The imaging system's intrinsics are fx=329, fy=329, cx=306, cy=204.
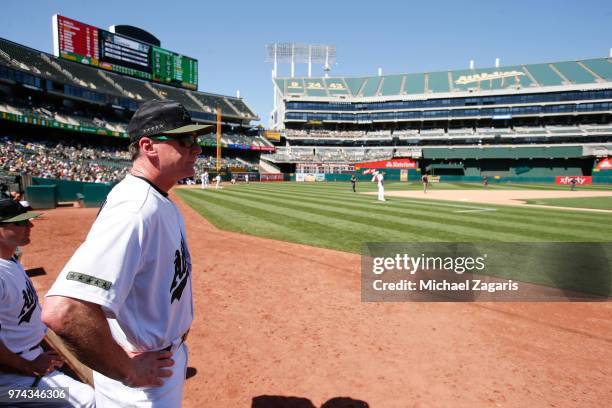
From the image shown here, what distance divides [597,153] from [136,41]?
7936 centimetres

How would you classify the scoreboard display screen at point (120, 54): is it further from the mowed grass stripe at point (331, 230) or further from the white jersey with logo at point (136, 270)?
the white jersey with logo at point (136, 270)

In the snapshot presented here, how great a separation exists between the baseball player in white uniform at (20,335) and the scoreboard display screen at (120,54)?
189ft

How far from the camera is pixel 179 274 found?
6.11 ft

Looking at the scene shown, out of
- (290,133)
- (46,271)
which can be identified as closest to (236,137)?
(290,133)

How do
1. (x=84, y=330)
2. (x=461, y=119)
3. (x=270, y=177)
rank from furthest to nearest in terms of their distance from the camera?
(x=461, y=119) → (x=270, y=177) → (x=84, y=330)

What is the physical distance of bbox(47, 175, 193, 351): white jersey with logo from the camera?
1.38 m

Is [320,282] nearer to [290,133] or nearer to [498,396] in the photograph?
[498,396]

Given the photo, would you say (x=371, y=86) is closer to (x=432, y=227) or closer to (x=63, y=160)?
(x=63, y=160)

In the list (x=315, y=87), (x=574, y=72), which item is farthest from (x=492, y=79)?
(x=315, y=87)

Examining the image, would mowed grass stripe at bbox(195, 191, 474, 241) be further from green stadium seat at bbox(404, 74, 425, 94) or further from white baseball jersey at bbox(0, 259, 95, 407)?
green stadium seat at bbox(404, 74, 425, 94)

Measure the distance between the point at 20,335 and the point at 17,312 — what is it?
0.67ft

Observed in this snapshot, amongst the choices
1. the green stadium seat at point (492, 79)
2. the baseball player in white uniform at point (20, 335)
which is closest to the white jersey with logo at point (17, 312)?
the baseball player in white uniform at point (20, 335)

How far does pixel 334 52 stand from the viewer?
285ft

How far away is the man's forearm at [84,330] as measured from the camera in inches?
50.9
